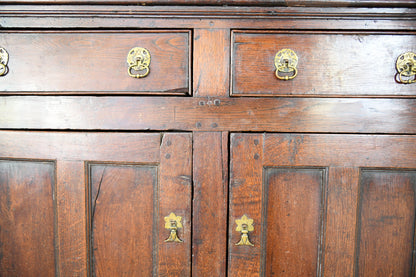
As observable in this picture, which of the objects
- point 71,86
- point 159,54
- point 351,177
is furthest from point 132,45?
point 351,177

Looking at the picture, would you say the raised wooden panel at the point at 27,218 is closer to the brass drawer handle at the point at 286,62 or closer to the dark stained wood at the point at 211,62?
the dark stained wood at the point at 211,62

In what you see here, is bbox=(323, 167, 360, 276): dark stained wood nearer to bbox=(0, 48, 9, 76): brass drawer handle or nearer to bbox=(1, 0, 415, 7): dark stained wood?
bbox=(1, 0, 415, 7): dark stained wood

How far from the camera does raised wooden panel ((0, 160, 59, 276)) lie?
1.83 feet

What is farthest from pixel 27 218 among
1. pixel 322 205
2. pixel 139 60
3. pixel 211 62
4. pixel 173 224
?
pixel 322 205

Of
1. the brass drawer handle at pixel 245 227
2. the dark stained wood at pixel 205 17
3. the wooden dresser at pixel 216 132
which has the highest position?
the dark stained wood at pixel 205 17

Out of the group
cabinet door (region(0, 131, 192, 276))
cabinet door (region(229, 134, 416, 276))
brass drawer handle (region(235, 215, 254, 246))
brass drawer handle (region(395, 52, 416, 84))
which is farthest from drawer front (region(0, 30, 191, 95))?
brass drawer handle (region(395, 52, 416, 84))

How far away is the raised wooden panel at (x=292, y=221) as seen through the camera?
0.54m

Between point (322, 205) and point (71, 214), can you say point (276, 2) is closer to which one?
point (322, 205)

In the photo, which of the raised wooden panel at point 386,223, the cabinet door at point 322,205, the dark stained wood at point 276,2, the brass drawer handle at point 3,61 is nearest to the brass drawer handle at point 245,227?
the cabinet door at point 322,205

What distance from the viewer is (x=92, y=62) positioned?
529 millimetres

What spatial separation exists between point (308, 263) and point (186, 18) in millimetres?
635

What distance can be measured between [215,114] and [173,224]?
275 millimetres

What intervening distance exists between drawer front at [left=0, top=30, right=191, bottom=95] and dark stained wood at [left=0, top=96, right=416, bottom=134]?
0.03 m

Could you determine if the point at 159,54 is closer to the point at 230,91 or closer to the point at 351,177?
the point at 230,91
